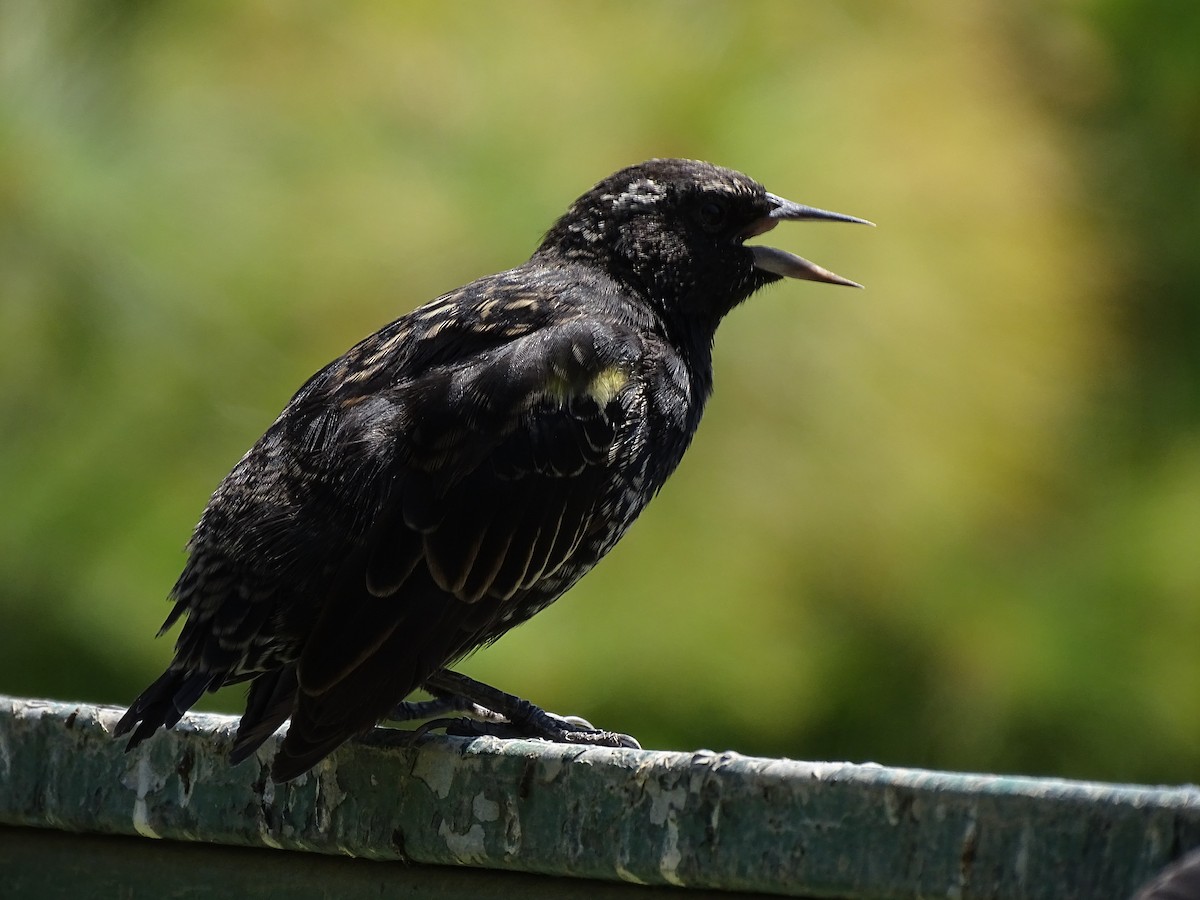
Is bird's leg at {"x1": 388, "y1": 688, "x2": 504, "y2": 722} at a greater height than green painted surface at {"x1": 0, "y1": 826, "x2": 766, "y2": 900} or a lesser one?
greater

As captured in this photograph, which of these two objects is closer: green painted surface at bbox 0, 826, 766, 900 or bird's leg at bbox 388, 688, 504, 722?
green painted surface at bbox 0, 826, 766, 900

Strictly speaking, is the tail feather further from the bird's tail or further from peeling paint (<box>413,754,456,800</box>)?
peeling paint (<box>413,754,456,800</box>)

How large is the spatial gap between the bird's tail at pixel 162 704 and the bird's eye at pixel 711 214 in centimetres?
160

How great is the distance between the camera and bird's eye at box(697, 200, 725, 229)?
3.72 meters

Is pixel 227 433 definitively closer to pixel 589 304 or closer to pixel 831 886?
pixel 589 304

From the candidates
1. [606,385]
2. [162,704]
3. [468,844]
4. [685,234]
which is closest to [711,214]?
[685,234]

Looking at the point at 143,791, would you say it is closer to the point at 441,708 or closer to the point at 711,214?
the point at 441,708

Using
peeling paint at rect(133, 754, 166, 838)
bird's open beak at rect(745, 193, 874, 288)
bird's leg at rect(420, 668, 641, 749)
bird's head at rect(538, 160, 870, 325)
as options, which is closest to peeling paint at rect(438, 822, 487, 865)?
peeling paint at rect(133, 754, 166, 838)

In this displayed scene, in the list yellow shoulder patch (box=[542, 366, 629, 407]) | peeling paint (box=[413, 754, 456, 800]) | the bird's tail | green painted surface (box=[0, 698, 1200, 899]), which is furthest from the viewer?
yellow shoulder patch (box=[542, 366, 629, 407])

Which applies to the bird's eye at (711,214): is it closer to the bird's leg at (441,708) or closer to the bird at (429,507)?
the bird at (429,507)

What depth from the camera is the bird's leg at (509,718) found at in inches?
125

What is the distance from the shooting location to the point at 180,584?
10.0 feet

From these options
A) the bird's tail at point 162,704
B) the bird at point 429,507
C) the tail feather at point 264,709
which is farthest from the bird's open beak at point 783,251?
the bird's tail at point 162,704

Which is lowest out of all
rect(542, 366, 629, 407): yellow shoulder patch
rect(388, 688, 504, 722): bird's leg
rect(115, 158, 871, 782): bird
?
rect(388, 688, 504, 722): bird's leg
